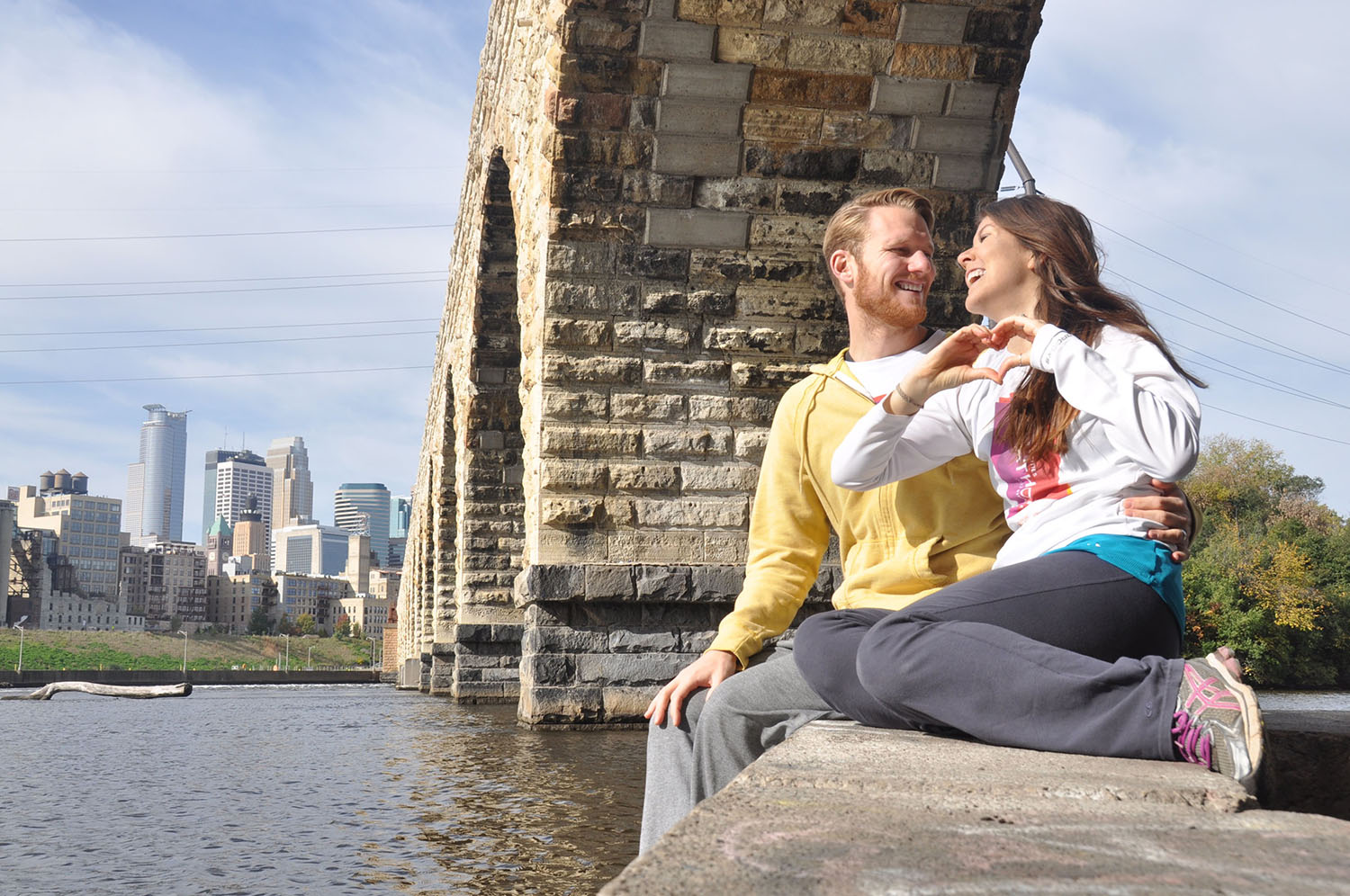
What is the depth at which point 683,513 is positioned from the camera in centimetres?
657

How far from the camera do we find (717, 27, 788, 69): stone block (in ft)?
19.9

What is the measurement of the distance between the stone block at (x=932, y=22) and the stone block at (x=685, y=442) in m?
2.20

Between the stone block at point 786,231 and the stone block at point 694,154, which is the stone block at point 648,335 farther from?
the stone block at point 694,154

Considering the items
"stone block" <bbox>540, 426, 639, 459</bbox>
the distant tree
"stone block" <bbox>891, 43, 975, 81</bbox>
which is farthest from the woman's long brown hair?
the distant tree

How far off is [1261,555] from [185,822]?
32.0 metres

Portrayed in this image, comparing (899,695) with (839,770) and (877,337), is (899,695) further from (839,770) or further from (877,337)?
(877,337)

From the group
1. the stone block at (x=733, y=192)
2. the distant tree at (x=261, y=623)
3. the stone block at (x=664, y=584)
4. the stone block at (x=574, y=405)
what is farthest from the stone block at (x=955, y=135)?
the distant tree at (x=261, y=623)

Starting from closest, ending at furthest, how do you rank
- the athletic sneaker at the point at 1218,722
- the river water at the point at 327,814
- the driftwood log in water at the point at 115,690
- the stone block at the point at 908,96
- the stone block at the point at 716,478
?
the athletic sneaker at the point at 1218,722 → the river water at the point at 327,814 → the stone block at the point at 908,96 → the stone block at the point at 716,478 → the driftwood log in water at the point at 115,690

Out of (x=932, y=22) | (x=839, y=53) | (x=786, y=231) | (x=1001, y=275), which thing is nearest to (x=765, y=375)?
(x=786, y=231)

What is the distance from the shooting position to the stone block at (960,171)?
6.46 metres

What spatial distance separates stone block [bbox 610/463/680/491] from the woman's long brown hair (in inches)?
169

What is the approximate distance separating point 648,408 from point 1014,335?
449 centimetres

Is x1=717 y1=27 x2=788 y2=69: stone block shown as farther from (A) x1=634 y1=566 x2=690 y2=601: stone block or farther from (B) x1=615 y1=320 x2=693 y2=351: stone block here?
(A) x1=634 y1=566 x2=690 y2=601: stone block

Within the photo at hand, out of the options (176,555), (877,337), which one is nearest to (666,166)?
(877,337)
